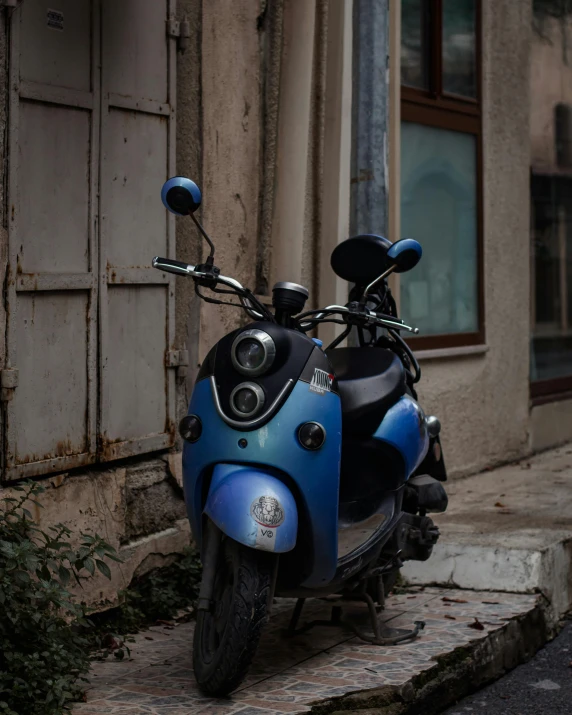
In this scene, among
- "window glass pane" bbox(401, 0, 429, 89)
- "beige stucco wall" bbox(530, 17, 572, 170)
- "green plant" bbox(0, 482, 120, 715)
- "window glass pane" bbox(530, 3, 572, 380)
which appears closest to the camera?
"green plant" bbox(0, 482, 120, 715)

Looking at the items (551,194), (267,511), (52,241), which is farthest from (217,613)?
(551,194)

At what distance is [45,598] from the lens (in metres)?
4.39

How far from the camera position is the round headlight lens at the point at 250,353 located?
4.34m

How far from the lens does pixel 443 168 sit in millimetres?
9195

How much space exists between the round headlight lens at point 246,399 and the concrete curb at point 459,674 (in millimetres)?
1020

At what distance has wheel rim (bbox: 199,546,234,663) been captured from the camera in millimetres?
4320

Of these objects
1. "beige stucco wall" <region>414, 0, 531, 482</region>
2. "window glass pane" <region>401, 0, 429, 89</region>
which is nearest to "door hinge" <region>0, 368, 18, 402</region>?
"beige stucco wall" <region>414, 0, 531, 482</region>

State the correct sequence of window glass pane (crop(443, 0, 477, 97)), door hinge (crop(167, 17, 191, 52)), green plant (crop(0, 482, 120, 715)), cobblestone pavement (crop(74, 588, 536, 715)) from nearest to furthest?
green plant (crop(0, 482, 120, 715)), cobblestone pavement (crop(74, 588, 536, 715)), door hinge (crop(167, 17, 191, 52)), window glass pane (crop(443, 0, 477, 97))

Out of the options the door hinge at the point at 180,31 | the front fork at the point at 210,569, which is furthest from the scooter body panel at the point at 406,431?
the door hinge at the point at 180,31

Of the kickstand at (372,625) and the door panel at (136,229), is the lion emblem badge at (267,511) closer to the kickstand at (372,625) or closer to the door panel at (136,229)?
the kickstand at (372,625)

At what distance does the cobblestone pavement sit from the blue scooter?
0.57 ft

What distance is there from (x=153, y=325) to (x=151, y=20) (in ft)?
4.55

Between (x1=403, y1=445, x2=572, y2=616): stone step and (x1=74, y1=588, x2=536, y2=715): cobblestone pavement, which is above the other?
(x1=403, y1=445, x2=572, y2=616): stone step

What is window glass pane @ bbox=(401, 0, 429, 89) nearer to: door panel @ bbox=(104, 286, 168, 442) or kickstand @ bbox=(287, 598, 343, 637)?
door panel @ bbox=(104, 286, 168, 442)
